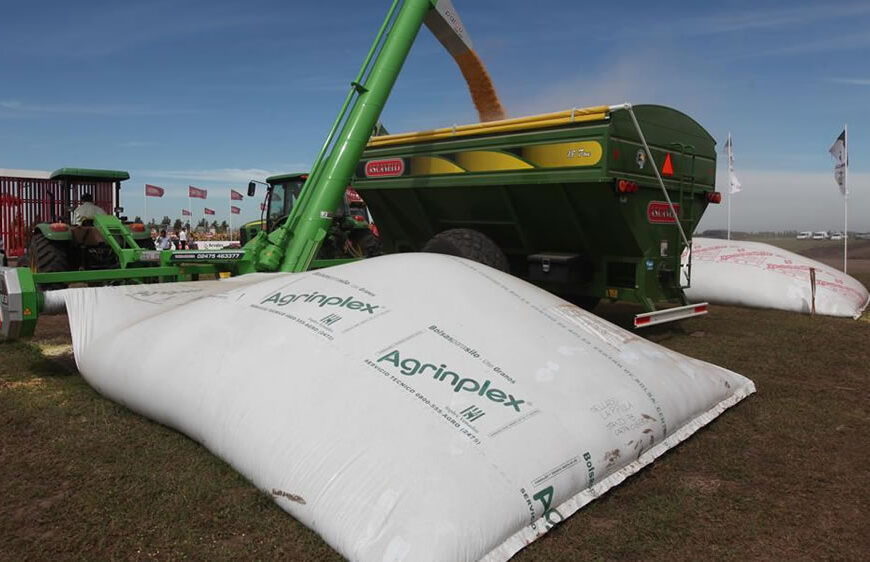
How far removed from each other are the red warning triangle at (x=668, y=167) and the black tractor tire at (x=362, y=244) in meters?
4.34

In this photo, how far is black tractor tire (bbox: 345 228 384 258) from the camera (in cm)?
880

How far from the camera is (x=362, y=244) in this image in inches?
350

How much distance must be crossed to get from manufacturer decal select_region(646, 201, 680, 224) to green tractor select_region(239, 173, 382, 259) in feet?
13.5

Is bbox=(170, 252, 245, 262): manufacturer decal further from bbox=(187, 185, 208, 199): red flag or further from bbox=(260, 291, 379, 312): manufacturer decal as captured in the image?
bbox=(187, 185, 208, 199): red flag

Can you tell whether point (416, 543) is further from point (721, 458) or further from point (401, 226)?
point (401, 226)

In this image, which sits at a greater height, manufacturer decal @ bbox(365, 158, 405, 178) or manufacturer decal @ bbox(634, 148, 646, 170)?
manufacturer decal @ bbox(365, 158, 405, 178)

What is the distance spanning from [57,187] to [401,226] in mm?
5323

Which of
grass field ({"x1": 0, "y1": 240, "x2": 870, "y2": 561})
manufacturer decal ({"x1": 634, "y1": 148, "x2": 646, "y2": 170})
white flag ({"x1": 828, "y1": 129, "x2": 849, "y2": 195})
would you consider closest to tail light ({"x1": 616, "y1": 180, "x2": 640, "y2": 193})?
manufacturer decal ({"x1": 634, "y1": 148, "x2": 646, "y2": 170})

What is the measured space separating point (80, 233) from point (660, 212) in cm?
733

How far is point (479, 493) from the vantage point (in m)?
2.16

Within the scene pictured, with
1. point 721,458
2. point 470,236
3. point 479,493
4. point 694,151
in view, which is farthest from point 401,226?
point 479,493

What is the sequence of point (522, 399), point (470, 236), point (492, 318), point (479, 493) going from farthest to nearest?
point (470, 236) < point (492, 318) < point (522, 399) < point (479, 493)

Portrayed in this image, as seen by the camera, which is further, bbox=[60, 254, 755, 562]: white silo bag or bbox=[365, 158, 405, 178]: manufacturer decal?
bbox=[365, 158, 405, 178]: manufacturer decal

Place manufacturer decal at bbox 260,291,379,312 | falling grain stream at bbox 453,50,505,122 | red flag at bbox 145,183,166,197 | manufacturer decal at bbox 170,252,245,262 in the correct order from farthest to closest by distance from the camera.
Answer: red flag at bbox 145,183,166,197, falling grain stream at bbox 453,50,505,122, manufacturer decal at bbox 170,252,245,262, manufacturer decal at bbox 260,291,379,312
